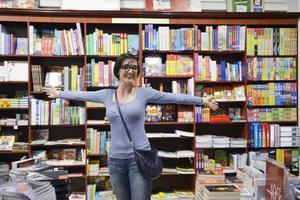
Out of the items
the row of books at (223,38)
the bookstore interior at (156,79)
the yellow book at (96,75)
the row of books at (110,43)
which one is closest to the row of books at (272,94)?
the bookstore interior at (156,79)

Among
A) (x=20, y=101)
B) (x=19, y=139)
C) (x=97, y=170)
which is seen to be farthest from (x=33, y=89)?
(x=97, y=170)

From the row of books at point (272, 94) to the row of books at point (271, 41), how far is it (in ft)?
1.31

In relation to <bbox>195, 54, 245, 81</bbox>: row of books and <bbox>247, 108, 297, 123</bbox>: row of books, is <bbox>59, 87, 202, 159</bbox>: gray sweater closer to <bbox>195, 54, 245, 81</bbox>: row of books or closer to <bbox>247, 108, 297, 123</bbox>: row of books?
<bbox>195, 54, 245, 81</bbox>: row of books

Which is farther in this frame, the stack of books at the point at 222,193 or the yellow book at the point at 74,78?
the yellow book at the point at 74,78

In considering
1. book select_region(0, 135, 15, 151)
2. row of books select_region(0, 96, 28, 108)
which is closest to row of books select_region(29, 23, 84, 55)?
row of books select_region(0, 96, 28, 108)

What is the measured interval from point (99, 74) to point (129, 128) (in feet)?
5.74

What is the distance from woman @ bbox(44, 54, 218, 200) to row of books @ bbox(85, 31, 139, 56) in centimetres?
160

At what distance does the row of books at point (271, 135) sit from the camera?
387 centimetres

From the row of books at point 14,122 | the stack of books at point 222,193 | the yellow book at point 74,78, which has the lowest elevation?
the stack of books at point 222,193

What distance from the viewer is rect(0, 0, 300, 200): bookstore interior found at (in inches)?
145

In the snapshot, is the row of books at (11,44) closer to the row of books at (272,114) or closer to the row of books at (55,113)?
the row of books at (55,113)

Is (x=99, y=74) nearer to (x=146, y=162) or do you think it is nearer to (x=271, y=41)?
(x=146, y=162)

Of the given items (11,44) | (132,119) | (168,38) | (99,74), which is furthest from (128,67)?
(11,44)

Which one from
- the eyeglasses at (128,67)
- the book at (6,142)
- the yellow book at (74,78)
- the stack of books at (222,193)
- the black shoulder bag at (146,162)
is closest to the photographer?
the black shoulder bag at (146,162)
